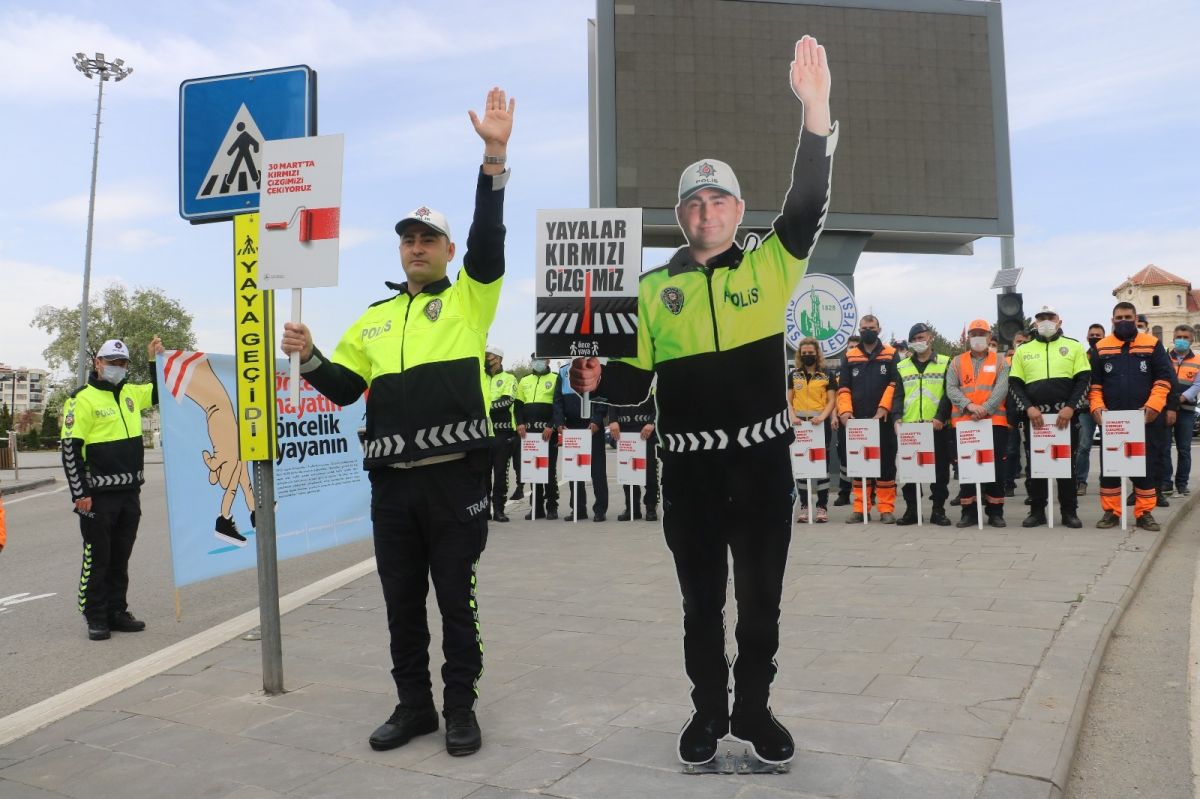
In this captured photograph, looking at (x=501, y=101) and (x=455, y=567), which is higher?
(x=501, y=101)

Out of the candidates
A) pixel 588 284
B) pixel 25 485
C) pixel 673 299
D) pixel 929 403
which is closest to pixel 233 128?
pixel 588 284

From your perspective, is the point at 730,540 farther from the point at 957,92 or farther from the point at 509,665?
the point at 957,92

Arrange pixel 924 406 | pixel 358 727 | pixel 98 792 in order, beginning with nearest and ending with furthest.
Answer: pixel 98 792 < pixel 358 727 < pixel 924 406

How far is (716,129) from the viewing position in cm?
1909

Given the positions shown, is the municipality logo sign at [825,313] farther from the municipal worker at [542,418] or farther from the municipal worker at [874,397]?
the municipal worker at [542,418]

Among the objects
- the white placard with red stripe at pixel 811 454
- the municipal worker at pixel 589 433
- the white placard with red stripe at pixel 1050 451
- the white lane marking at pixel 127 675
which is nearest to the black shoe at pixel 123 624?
the white lane marking at pixel 127 675

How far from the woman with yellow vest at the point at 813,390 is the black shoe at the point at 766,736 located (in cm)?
754

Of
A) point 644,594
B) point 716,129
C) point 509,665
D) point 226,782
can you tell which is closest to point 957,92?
point 716,129

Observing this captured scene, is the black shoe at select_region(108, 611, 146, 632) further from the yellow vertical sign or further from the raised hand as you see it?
the raised hand

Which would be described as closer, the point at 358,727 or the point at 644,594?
the point at 358,727

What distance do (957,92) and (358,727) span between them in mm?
19493

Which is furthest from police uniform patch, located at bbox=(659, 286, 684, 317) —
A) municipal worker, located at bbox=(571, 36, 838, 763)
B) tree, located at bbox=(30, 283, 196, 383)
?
tree, located at bbox=(30, 283, 196, 383)

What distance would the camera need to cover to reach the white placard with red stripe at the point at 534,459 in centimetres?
1205

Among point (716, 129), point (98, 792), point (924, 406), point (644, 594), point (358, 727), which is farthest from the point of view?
point (716, 129)
